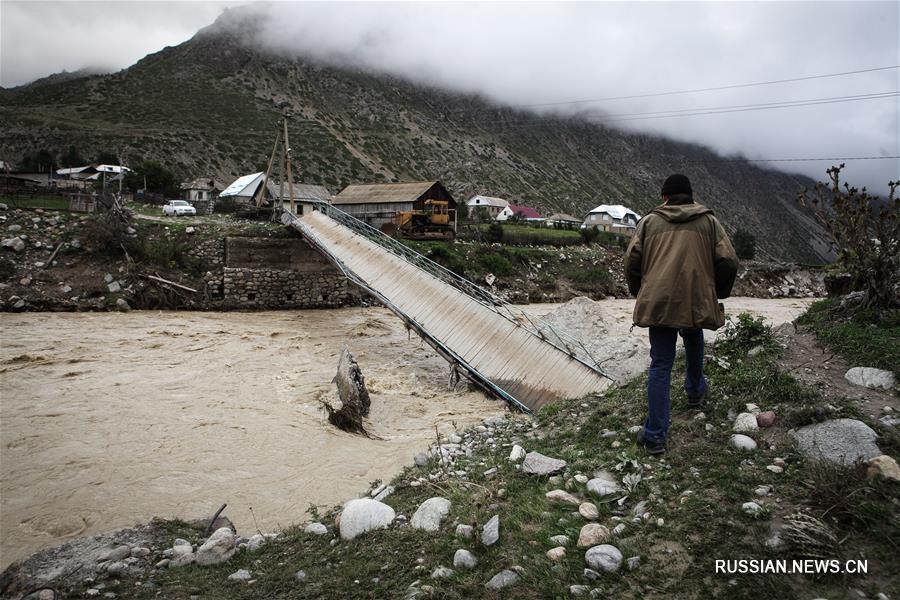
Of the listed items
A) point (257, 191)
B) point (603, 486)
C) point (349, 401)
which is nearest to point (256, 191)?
point (257, 191)

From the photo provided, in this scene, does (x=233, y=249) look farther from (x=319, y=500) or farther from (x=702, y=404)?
(x=702, y=404)

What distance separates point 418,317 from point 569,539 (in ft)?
30.4

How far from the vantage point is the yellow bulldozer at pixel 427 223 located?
1163 inches

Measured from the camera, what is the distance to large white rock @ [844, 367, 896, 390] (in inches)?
145

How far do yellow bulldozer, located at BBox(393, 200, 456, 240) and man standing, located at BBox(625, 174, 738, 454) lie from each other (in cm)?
2584

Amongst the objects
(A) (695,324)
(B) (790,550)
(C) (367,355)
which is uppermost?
(A) (695,324)

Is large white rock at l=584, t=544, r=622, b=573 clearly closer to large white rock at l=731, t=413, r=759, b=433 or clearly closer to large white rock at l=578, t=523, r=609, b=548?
large white rock at l=578, t=523, r=609, b=548

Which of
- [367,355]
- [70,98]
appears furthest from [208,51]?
[367,355]

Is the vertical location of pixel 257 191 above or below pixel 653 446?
above

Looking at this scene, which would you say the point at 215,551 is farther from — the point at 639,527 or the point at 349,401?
the point at 349,401

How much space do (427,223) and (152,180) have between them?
21.0 metres

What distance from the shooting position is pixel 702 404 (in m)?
4.12

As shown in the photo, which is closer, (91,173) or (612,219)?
(91,173)

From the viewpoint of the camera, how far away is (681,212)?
3654 millimetres
